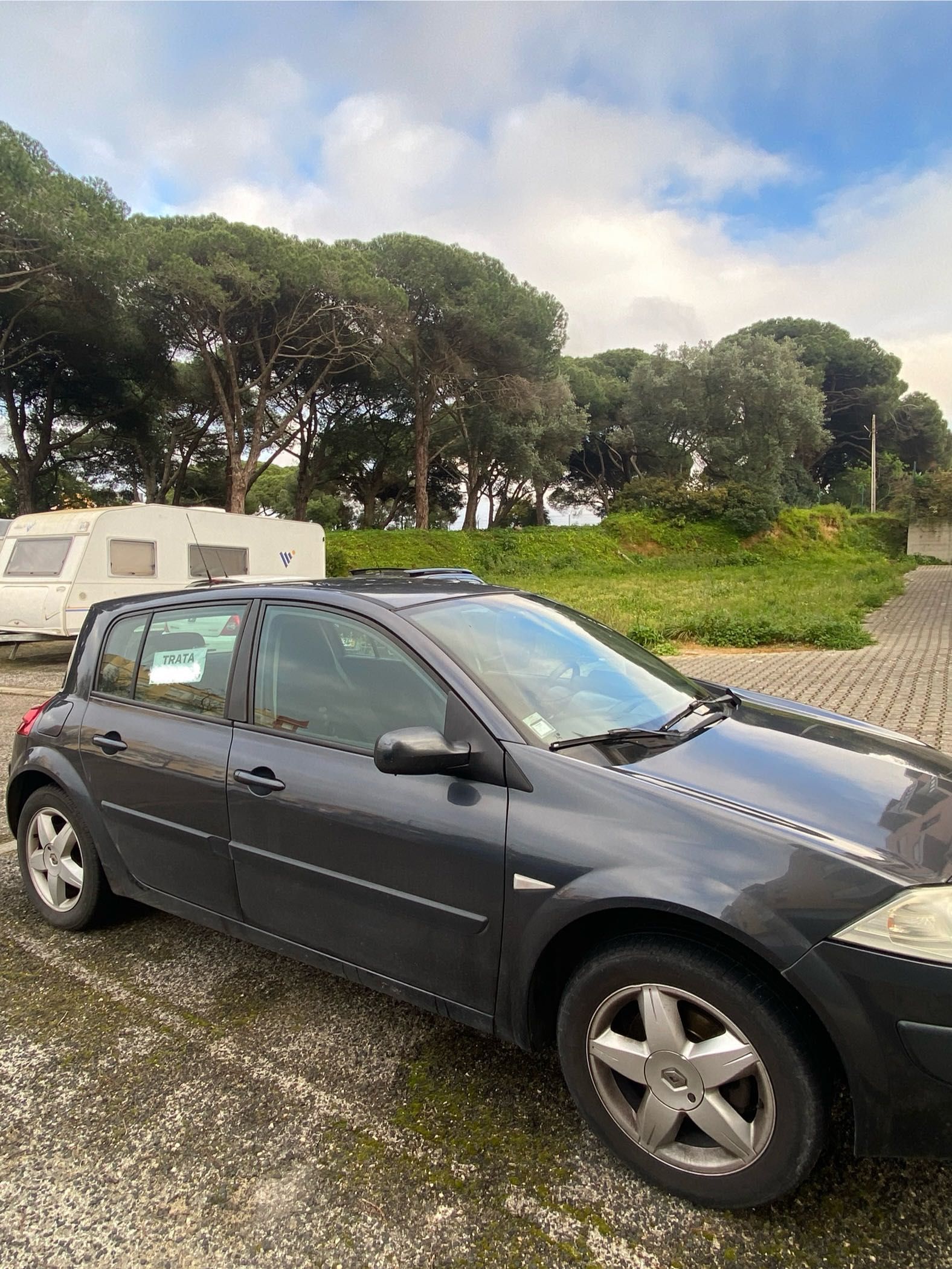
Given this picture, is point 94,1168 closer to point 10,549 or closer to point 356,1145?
point 356,1145

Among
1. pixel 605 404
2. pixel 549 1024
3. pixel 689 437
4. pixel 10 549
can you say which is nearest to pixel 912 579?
pixel 689 437

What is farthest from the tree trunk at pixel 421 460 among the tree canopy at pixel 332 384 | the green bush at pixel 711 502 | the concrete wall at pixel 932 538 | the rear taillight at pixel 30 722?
the rear taillight at pixel 30 722

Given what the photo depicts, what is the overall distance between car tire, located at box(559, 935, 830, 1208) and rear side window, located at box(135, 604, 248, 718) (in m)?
1.69

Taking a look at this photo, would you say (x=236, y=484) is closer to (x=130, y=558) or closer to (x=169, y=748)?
(x=130, y=558)

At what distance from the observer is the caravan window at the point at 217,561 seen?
12.6 metres

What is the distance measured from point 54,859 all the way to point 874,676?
29.8ft

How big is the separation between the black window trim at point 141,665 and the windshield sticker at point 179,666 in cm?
10

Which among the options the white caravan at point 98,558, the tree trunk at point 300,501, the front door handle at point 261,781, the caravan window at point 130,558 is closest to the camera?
the front door handle at point 261,781

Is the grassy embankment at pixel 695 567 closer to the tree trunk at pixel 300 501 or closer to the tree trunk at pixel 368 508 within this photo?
the tree trunk at pixel 300 501

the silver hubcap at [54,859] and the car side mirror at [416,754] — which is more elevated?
the car side mirror at [416,754]

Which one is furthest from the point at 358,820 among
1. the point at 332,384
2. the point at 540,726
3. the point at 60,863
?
the point at 332,384

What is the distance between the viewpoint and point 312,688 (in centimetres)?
260

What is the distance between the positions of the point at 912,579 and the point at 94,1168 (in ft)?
101

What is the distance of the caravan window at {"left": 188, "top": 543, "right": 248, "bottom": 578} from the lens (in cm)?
1257
